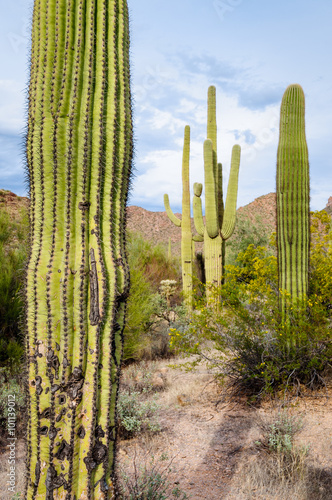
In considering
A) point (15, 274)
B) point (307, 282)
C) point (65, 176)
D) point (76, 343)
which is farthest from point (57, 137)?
point (15, 274)

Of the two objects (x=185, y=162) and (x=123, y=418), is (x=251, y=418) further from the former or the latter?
(x=185, y=162)

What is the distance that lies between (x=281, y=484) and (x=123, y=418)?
2.23 metres

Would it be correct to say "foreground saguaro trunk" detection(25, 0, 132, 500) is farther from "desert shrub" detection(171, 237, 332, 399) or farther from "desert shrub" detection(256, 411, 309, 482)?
"desert shrub" detection(171, 237, 332, 399)

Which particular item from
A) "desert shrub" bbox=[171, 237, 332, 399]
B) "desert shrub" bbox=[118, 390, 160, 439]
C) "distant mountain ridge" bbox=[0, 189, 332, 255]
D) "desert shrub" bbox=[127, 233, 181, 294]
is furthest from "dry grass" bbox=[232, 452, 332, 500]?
"distant mountain ridge" bbox=[0, 189, 332, 255]

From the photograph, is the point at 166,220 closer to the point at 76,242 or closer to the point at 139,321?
the point at 139,321

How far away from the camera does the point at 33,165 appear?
8.16 feet

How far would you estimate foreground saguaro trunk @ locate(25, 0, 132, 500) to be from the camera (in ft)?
7.18

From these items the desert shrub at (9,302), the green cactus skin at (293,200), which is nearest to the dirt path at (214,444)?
the green cactus skin at (293,200)

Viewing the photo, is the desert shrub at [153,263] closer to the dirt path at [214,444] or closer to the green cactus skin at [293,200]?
the green cactus skin at [293,200]

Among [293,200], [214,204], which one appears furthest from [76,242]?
[214,204]

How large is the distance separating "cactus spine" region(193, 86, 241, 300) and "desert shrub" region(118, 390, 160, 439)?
18.5 feet

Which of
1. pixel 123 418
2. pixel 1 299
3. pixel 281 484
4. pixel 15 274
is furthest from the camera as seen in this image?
pixel 15 274

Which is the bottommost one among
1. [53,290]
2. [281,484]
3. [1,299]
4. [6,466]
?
[6,466]

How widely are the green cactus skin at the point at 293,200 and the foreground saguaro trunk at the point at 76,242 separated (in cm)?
429
